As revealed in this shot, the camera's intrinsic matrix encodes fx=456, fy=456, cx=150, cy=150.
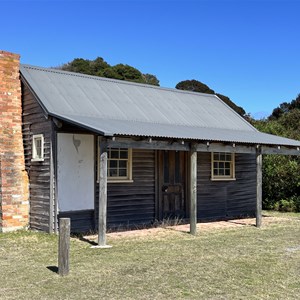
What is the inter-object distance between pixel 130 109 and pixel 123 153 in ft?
4.97

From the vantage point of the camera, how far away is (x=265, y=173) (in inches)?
784

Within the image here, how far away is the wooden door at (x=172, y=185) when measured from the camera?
14.6 metres

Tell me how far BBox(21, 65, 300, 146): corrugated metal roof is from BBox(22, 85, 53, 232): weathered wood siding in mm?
507

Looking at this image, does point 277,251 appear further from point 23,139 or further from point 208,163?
point 23,139

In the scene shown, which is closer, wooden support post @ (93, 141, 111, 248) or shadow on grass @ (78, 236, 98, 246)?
wooden support post @ (93, 141, 111, 248)

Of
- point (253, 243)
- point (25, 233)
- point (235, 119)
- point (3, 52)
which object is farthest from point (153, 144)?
point (235, 119)

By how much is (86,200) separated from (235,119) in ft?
25.1

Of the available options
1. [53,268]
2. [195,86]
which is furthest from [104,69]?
[53,268]

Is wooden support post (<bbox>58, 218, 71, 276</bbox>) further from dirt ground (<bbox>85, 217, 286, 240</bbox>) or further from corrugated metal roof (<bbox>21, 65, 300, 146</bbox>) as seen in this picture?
dirt ground (<bbox>85, 217, 286, 240</bbox>)

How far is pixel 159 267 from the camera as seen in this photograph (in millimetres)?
8117

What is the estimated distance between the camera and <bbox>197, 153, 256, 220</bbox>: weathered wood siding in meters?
15.6

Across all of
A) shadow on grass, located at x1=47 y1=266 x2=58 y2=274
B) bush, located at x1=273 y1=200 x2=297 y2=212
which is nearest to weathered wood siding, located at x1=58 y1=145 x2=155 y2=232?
shadow on grass, located at x1=47 y1=266 x2=58 y2=274

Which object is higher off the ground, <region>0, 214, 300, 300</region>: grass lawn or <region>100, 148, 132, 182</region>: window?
<region>100, 148, 132, 182</region>: window

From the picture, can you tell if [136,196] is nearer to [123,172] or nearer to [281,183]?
[123,172]
